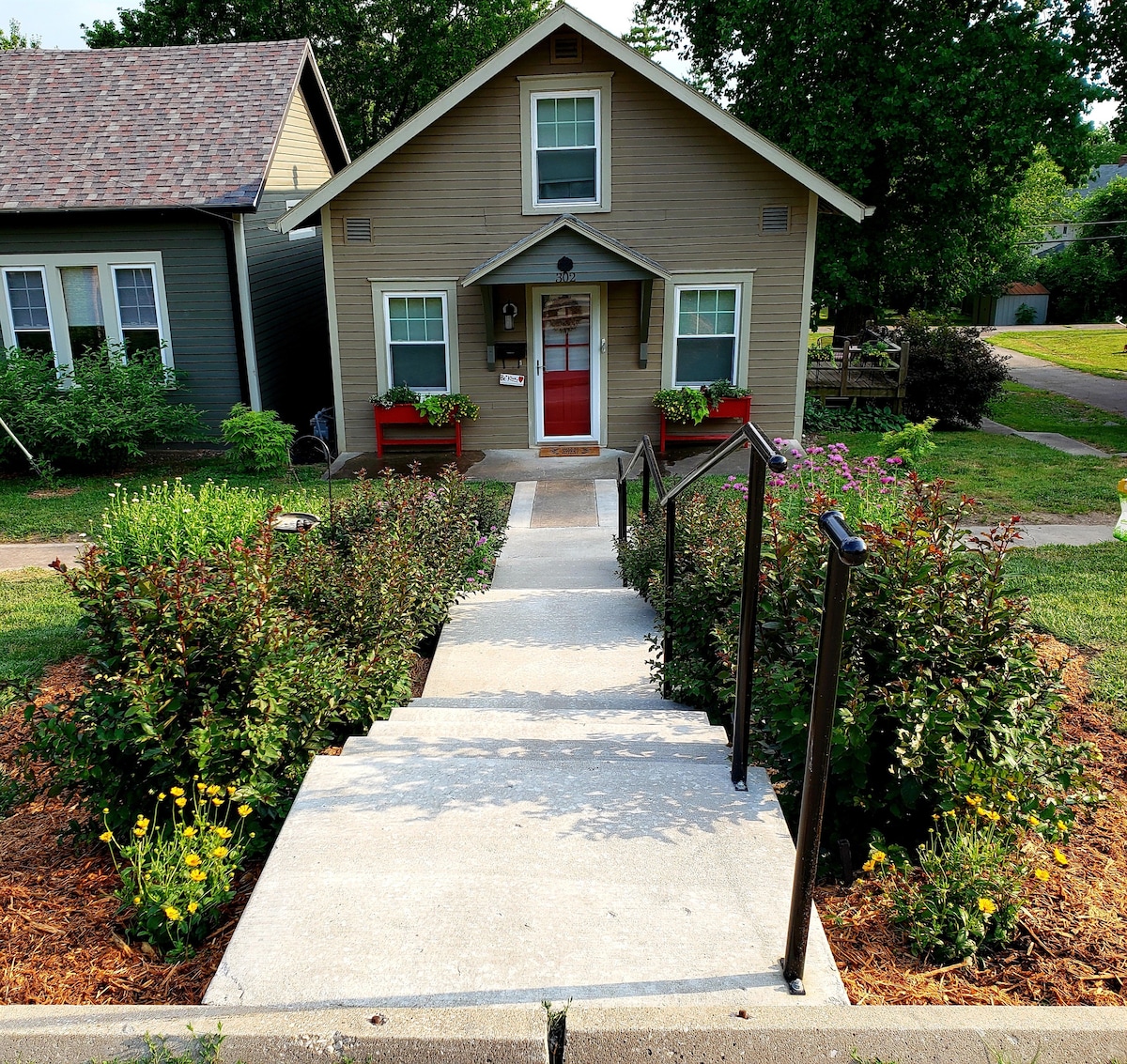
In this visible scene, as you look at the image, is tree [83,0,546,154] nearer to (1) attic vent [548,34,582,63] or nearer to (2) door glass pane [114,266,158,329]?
(2) door glass pane [114,266,158,329]

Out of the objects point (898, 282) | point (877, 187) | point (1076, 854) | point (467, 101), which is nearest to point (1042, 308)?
point (898, 282)

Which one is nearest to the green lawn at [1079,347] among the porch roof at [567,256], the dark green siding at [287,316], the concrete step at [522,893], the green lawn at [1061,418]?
the green lawn at [1061,418]

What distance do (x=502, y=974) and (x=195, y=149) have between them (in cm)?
1354

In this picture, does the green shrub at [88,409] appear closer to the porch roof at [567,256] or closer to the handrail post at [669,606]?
the porch roof at [567,256]

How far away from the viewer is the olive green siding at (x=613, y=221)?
12078 millimetres

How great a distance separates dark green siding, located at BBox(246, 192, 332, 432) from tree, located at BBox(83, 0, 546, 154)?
12090mm

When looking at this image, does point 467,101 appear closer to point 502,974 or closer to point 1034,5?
point 1034,5

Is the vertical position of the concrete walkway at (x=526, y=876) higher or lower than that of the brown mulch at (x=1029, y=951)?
higher

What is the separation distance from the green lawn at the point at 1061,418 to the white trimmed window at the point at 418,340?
9.52 m

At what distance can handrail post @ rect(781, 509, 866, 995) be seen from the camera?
85.9 inches

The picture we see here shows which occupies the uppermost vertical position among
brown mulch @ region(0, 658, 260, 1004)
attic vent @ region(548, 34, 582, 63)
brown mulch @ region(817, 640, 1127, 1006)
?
attic vent @ region(548, 34, 582, 63)

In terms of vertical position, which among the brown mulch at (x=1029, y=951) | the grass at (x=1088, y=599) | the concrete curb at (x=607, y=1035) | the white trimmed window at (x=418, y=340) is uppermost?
the white trimmed window at (x=418, y=340)

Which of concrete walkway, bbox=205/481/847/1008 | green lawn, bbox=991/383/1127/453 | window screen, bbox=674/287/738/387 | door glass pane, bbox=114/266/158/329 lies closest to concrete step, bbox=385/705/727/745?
concrete walkway, bbox=205/481/847/1008

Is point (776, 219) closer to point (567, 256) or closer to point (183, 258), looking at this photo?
point (567, 256)
